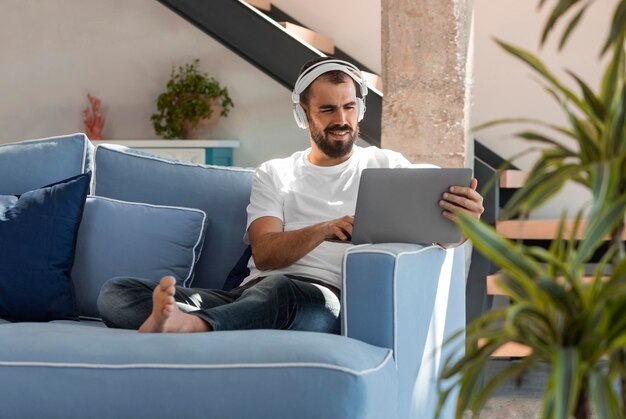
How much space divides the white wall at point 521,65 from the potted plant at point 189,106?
4.83ft

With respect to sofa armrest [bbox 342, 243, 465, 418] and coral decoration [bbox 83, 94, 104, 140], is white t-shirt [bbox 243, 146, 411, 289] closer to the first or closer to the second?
sofa armrest [bbox 342, 243, 465, 418]

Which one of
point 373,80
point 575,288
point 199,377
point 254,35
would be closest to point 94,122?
point 254,35

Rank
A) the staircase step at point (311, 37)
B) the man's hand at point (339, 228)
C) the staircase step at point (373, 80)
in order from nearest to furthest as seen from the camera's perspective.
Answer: the man's hand at point (339, 228) → the staircase step at point (373, 80) → the staircase step at point (311, 37)

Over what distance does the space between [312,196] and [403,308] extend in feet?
2.41

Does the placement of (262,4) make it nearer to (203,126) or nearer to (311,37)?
→ (311,37)

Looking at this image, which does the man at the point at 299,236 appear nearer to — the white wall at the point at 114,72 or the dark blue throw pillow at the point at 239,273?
the dark blue throw pillow at the point at 239,273

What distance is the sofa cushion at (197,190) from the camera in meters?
2.91

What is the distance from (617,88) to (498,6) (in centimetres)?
452

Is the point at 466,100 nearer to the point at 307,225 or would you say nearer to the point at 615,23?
the point at 307,225

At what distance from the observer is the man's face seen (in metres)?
2.99

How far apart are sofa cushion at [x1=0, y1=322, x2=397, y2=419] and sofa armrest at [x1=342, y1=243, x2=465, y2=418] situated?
9 centimetres

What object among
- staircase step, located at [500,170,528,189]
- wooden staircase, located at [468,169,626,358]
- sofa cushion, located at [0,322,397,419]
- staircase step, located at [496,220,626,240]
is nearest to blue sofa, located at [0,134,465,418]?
sofa cushion, located at [0,322,397,419]

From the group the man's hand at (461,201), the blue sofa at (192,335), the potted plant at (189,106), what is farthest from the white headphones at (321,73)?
the potted plant at (189,106)

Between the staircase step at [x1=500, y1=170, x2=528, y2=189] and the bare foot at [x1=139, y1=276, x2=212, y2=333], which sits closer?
the bare foot at [x1=139, y1=276, x2=212, y2=333]
